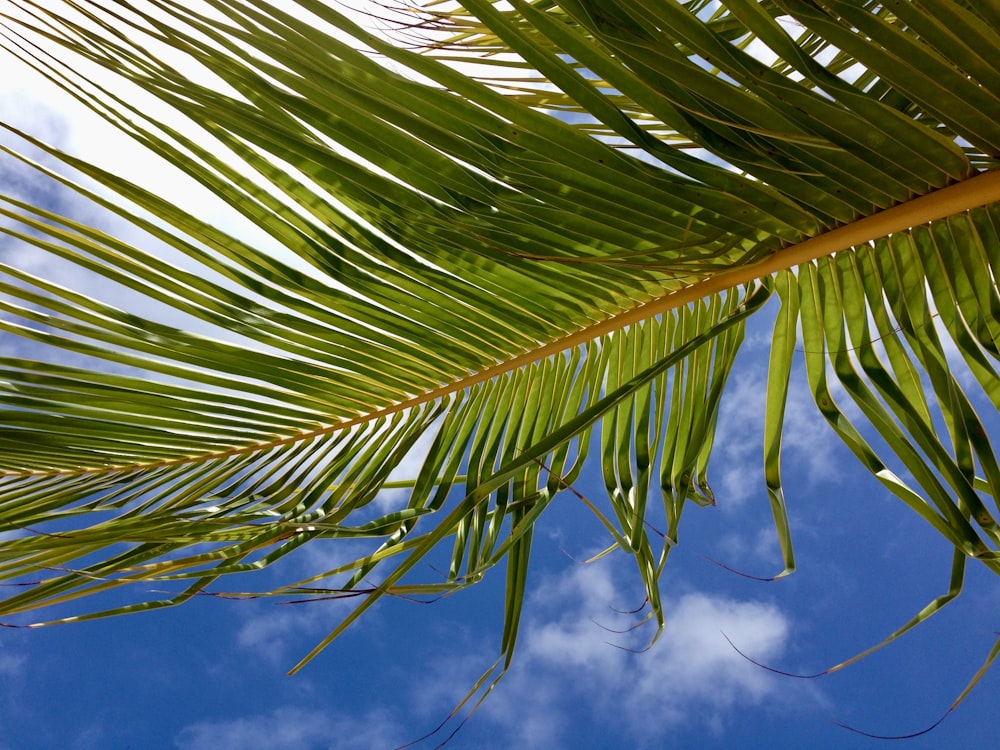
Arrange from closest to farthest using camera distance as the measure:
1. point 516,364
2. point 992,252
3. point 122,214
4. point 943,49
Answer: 1. point 943,49
2. point 992,252
3. point 122,214
4. point 516,364

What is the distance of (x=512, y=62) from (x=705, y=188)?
64 centimetres

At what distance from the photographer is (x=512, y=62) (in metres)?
1.41

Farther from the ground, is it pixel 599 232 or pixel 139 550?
pixel 599 232

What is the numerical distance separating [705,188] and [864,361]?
0.28 m

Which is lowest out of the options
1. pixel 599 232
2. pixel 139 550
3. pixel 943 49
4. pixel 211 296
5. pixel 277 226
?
pixel 139 550

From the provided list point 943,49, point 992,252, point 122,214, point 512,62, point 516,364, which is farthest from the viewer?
point 512,62

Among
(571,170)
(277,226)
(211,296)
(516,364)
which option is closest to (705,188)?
(571,170)

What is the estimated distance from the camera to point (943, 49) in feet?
2.44

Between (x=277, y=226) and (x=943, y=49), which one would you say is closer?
(x=943, y=49)

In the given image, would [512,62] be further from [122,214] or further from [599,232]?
[122,214]

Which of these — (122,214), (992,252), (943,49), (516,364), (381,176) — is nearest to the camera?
(943,49)

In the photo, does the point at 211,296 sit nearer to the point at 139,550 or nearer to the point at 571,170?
the point at 139,550

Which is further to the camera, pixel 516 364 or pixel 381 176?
pixel 516 364

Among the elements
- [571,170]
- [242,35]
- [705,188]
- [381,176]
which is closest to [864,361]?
[705,188]
